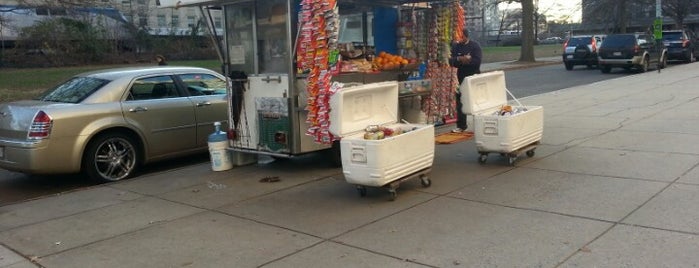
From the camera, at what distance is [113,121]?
7.56 metres

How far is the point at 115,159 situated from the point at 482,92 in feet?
15.7

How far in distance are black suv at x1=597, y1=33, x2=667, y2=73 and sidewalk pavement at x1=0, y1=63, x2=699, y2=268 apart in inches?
648

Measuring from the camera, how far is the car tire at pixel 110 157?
7457mm

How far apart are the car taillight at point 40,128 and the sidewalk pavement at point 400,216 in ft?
2.63

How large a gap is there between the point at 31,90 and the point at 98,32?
20599 millimetres

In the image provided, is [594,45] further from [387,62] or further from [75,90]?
[75,90]

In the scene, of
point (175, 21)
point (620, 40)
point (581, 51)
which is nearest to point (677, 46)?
point (581, 51)

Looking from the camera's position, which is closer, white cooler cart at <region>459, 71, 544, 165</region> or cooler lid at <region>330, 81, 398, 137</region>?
cooler lid at <region>330, 81, 398, 137</region>

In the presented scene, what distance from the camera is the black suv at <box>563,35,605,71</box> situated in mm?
26938

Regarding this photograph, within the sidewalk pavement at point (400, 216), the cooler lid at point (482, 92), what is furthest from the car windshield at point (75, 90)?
the cooler lid at point (482, 92)

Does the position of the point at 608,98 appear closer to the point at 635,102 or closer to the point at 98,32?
the point at 635,102

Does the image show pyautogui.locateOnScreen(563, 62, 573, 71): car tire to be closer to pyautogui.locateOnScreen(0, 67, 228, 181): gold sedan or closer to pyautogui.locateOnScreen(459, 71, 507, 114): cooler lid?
pyautogui.locateOnScreen(459, 71, 507, 114): cooler lid

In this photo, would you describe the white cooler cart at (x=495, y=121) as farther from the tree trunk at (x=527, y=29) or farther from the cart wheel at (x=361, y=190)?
the tree trunk at (x=527, y=29)

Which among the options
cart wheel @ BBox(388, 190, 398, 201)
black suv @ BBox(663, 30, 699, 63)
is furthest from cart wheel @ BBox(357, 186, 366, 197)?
black suv @ BBox(663, 30, 699, 63)
